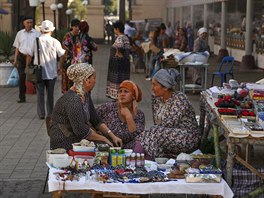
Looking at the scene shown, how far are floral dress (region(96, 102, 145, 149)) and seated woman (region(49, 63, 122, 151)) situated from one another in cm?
38

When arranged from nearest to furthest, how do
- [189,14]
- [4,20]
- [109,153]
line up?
1. [109,153]
2. [189,14]
3. [4,20]

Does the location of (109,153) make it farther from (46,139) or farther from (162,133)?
(46,139)

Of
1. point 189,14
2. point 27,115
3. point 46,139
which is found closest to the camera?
point 46,139

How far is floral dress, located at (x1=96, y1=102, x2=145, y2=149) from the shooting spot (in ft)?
23.2

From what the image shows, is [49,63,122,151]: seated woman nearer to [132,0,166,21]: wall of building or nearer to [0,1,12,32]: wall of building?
[0,1,12,32]: wall of building

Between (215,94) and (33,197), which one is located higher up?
(215,94)

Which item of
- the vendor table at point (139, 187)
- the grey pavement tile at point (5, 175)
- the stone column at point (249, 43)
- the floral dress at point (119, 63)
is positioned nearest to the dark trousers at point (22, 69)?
the floral dress at point (119, 63)

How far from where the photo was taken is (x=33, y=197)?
7051mm

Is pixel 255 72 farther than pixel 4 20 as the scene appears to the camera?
No

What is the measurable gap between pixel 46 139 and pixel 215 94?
3.44 metres

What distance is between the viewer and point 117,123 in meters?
7.17

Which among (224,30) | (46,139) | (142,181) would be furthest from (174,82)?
(224,30)

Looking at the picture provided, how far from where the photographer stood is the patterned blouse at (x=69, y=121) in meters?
6.42

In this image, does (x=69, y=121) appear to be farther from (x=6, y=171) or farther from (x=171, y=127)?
(x=6, y=171)
